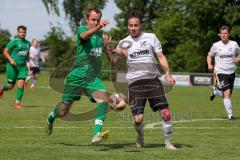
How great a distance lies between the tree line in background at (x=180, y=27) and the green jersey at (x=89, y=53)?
4652 centimetres

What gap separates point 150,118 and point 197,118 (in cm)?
120

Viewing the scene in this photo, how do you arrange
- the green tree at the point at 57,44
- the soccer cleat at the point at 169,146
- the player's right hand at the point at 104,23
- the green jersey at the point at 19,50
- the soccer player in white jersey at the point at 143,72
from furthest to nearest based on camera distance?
the green tree at the point at 57,44, the green jersey at the point at 19,50, the soccer player in white jersey at the point at 143,72, the soccer cleat at the point at 169,146, the player's right hand at the point at 104,23

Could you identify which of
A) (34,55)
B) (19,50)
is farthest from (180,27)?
(19,50)

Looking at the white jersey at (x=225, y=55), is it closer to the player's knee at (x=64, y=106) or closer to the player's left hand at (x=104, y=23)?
the player's knee at (x=64, y=106)

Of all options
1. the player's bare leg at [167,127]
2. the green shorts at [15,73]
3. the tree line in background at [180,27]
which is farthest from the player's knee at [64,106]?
the tree line in background at [180,27]

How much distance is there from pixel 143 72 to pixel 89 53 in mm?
873

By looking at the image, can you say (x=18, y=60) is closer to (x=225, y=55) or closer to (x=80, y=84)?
(x=225, y=55)

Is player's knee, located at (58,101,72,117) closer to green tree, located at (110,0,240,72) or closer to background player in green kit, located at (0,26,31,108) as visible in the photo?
background player in green kit, located at (0,26,31,108)

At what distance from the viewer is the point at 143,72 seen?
402 inches

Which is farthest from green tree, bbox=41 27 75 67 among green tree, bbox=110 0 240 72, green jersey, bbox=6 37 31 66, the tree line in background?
green jersey, bbox=6 37 31 66

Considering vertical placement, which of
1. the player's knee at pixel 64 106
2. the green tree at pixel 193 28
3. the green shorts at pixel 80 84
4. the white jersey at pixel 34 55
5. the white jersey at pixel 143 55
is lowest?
the player's knee at pixel 64 106

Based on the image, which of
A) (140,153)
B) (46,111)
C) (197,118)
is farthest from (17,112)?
(140,153)

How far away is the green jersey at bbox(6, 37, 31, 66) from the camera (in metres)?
19.1

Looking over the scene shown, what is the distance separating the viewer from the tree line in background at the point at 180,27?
213 feet
